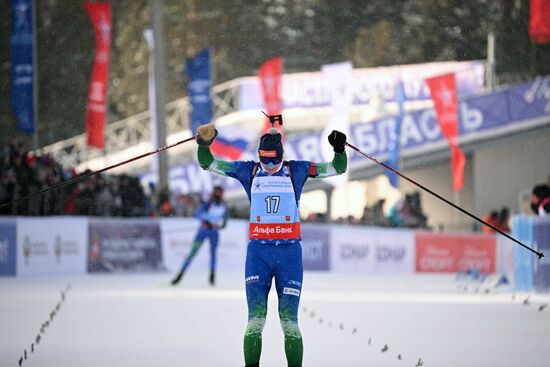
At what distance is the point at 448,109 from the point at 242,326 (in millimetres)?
23537

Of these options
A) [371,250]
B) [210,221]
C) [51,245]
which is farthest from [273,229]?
[371,250]

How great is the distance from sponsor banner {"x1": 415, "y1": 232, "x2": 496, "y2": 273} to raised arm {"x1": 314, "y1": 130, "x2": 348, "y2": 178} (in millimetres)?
25795

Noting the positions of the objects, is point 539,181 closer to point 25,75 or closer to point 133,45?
point 25,75

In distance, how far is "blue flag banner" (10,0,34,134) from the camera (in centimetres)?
3009

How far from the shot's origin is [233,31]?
235 feet

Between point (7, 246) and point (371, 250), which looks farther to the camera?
point (371, 250)

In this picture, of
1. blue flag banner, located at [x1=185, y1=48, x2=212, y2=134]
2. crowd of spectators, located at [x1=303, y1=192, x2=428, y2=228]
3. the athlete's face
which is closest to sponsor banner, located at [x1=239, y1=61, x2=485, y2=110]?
crowd of spectators, located at [x1=303, y1=192, x2=428, y2=228]

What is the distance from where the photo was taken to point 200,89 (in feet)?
122

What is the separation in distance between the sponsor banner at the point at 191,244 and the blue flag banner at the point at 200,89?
169 inches

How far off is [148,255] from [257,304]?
2041cm

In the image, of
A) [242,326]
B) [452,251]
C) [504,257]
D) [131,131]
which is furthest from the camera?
[131,131]

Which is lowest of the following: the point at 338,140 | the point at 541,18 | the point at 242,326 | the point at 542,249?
the point at 242,326

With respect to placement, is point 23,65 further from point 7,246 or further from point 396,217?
point 396,217

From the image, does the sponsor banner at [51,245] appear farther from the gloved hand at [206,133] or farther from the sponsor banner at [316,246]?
the gloved hand at [206,133]
